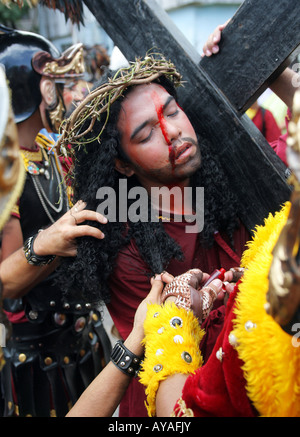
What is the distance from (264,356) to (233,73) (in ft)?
4.02

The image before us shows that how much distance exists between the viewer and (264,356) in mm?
963

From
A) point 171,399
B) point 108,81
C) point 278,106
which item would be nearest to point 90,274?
point 171,399

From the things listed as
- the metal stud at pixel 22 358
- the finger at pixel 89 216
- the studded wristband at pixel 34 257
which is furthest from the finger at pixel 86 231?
the metal stud at pixel 22 358

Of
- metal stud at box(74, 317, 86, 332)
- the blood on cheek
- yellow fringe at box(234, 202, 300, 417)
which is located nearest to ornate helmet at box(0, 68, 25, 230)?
yellow fringe at box(234, 202, 300, 417)

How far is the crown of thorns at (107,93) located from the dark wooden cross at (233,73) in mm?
97

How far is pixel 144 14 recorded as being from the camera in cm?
181

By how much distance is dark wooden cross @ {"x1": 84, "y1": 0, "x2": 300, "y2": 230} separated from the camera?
1.65 metres

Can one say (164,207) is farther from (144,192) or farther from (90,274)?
(90,274)

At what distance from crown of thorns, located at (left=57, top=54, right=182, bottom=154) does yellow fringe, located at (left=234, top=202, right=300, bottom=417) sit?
1022mm

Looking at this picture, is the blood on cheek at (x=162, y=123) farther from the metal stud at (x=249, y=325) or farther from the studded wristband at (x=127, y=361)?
the metal stud at (x=249, y=325)

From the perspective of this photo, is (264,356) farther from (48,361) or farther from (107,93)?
(48,361)

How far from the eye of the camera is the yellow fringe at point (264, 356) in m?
0.94

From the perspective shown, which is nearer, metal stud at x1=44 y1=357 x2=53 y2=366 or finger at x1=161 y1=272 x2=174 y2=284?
finger at x1=161 y1=272 x2=174 y2=284

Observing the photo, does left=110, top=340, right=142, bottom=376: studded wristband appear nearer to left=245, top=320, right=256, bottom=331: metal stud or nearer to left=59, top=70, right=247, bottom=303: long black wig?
left=59, top=70, right=247, bottom=303: long black wig
